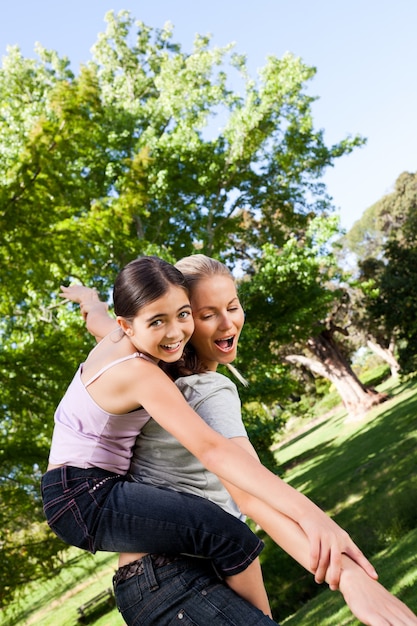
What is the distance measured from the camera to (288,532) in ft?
5.32

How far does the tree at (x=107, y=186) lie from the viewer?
9352 millimetres

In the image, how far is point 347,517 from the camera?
14.9 m

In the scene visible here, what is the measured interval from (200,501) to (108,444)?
368 mm

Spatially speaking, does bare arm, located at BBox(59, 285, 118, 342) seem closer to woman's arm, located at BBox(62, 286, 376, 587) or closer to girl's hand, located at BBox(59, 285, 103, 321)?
girl's hand, located at BBox(59, 285, 103, 321)

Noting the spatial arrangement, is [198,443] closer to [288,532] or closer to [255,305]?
[288,532]

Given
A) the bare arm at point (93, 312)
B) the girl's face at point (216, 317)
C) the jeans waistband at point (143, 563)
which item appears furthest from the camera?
the bare arm at point (93, 312)

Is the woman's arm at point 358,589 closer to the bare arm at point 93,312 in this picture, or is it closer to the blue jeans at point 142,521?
the blue jeans at point 142,521

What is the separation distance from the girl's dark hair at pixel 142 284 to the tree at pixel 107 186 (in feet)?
23.5

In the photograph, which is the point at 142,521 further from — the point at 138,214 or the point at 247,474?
the point at 138,214

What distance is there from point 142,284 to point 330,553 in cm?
111

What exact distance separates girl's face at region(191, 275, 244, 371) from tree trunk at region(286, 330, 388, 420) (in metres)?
28.5

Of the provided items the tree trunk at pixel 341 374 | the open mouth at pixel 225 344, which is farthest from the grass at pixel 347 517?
the open mouth at pixel 225 344

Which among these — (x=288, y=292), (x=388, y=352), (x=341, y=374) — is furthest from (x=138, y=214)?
(x=388, y=352)

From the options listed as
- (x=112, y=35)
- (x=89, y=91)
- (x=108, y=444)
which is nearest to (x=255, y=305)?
(x=89, y=91)
